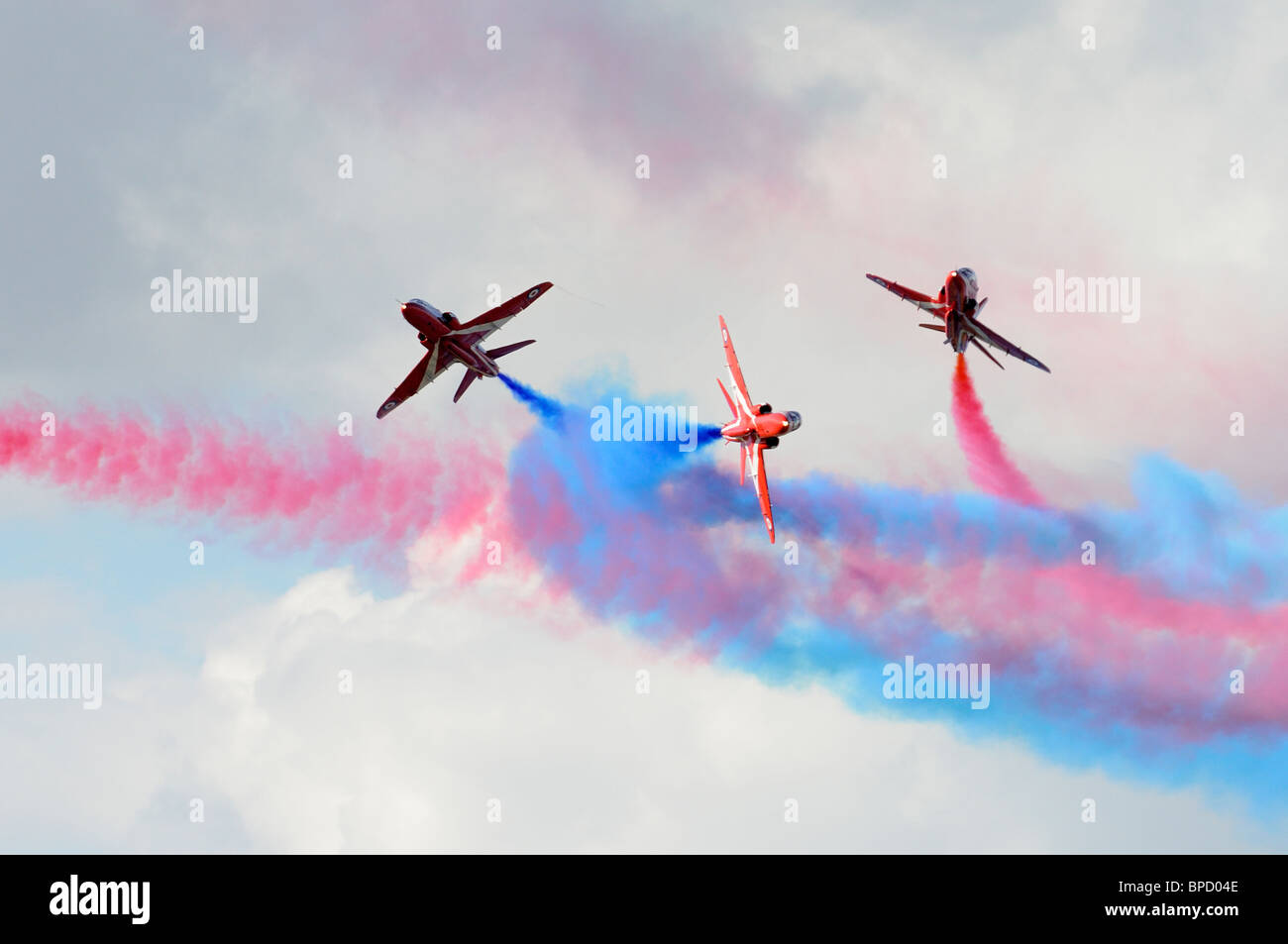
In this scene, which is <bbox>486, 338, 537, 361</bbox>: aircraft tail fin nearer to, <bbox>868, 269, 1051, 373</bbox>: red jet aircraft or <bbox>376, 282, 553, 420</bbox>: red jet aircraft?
<bbox>376, 282, 553, 420</bbox>: red jet aircraft

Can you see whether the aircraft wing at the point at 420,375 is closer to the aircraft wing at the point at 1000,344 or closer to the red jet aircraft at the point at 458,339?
the red jet aircraft at the point at 458,339

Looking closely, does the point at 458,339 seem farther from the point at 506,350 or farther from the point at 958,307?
the point at 958,307

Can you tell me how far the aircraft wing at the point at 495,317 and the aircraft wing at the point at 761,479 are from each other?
14.2 meters

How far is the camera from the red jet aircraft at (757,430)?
90250 millimetres

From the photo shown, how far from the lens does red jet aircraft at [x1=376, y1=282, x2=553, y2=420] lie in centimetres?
9006

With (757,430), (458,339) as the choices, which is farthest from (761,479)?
(458,339)

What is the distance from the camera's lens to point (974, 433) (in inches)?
3989

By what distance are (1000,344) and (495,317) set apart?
28.8 m

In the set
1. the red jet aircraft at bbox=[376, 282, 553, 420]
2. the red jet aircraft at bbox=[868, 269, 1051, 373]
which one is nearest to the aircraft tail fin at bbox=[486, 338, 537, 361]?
the red jet aircraft at bbox=[376, 282, 553, 420]

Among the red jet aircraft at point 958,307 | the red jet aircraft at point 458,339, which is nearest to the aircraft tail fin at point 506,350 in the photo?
the red jet aircraft at point 458,339
